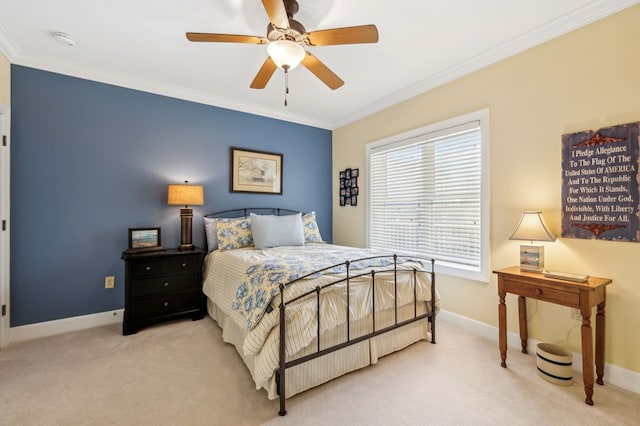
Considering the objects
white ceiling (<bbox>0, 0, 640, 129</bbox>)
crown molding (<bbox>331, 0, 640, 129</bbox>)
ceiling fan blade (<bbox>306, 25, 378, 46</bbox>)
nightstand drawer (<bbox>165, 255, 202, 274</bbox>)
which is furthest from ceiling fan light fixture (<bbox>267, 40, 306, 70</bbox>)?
nightstand drawer (<bbox>165, 255, 202, 274</bbox>)

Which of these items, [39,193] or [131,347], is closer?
[131,347]

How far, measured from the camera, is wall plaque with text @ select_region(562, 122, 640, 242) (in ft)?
6.08

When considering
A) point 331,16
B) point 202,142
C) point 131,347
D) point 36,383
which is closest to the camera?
point 36,383

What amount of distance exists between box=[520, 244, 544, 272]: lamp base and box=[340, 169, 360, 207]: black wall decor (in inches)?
92.8

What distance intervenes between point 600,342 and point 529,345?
1.72 feet

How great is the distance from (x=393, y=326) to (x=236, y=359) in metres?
1.32

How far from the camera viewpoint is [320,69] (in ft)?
7.24

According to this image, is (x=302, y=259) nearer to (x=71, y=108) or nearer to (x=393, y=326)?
(x=393, y=326)

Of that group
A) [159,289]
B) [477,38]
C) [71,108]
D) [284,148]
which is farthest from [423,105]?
[71,108]

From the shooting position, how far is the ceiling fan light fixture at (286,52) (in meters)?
1.84

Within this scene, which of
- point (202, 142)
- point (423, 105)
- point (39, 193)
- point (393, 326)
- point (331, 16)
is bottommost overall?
point (393, 326)

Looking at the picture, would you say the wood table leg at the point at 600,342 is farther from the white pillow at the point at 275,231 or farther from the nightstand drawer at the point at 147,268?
the nightstand drawer at the point at 147,268

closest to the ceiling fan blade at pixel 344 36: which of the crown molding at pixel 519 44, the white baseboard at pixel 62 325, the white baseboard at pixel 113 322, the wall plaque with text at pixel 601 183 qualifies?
the crown molding at pixel 519 44

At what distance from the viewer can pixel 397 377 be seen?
2.02m
